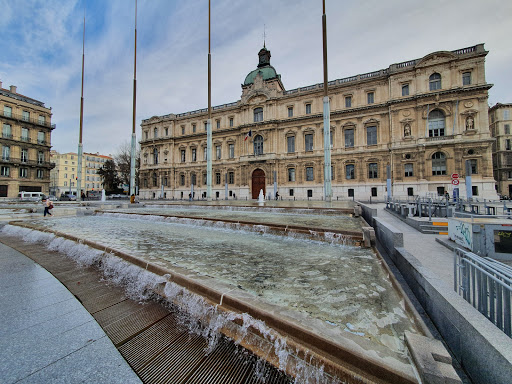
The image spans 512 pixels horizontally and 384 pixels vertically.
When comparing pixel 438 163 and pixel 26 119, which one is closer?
pixel 438 163

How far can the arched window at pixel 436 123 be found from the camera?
26234 mm

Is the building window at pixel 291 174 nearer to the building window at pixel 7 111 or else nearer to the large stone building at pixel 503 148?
the large stone building at pixel 503 148

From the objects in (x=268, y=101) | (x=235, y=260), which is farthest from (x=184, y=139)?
(x=235, y=260)

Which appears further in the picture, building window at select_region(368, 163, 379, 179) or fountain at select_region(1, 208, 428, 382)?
building window at select_region(368, 163, 379, 179)

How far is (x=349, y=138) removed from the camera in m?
30.6

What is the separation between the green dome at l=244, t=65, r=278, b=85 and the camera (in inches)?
1431

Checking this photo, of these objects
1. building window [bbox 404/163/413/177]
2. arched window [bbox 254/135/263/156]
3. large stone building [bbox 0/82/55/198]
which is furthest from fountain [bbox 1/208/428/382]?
large stone building [bbox 0/82/55/198]

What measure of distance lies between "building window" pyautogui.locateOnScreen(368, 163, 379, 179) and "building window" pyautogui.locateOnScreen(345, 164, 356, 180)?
183 centimetres

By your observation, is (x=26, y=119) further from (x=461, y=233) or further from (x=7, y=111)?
(x=461, y=233)

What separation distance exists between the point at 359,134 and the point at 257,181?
52.5 feet

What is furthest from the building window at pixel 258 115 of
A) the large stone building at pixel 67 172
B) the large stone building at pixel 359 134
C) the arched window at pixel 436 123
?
the large stone building at pixel 67 172

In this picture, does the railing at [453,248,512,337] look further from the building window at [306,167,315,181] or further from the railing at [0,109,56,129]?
the railing at [0,109,56,129]

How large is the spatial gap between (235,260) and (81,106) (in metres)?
28.2

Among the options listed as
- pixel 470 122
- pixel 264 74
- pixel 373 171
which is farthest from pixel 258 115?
pixel 470 122
